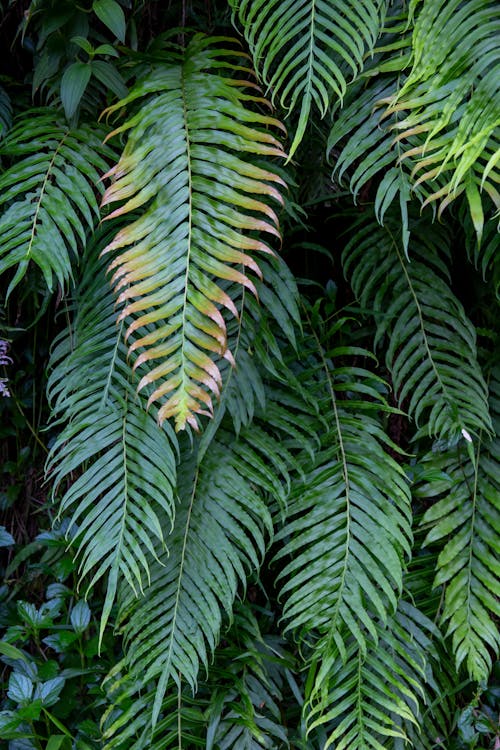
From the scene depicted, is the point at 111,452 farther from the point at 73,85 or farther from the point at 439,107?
the point at 439,107

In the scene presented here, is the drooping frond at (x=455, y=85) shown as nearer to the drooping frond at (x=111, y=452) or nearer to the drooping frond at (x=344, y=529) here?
the drooping frond at (x=344, y=529)

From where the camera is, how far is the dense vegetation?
4.79ft

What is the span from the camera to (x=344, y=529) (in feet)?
5.30

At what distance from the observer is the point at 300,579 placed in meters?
1.59

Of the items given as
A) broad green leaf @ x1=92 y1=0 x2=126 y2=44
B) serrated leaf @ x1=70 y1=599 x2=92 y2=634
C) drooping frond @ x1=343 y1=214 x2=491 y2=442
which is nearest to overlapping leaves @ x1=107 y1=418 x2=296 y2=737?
serrated leaf @ x1=70 y1=599 x2=92 y2=634

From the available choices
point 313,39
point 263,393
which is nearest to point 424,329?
point 263,393

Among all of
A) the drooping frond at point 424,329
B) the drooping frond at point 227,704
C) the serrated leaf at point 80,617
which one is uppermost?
the drooping frond at point 424,329

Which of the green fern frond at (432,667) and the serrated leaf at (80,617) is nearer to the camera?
the green fern frond at (432,667)

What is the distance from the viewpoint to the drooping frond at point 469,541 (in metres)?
1.63

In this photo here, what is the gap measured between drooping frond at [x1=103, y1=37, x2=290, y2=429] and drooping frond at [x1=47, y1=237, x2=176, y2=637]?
0.26 feet

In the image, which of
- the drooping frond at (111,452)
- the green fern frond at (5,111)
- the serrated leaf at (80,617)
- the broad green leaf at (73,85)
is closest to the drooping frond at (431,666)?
the drooping frond at (111,452)

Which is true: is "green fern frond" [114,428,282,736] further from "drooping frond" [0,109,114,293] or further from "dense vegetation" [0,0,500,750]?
"drooping frond" [0,109,114,293]

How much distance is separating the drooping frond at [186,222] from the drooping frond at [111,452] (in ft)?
0.26

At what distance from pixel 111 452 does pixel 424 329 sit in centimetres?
69
